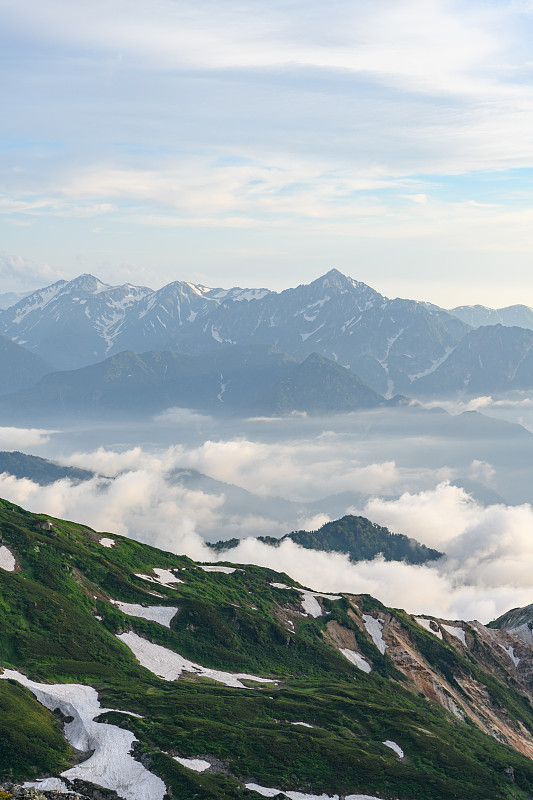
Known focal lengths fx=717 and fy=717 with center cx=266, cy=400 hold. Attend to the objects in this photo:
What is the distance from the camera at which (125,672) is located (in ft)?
440

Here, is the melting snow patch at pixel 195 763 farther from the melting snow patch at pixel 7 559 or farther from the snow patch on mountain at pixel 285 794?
the melting snow patch at pixel 7 559

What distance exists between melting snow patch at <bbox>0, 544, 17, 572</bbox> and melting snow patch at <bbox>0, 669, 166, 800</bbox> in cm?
4481

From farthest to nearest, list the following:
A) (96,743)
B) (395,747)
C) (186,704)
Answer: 1. (395,747)
2. (186,704)
3. (96,743)

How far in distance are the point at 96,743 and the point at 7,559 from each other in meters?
73.5

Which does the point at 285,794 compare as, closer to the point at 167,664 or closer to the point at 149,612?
the point at 167,664

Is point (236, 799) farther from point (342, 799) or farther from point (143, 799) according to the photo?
point (342, 799)

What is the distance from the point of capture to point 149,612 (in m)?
170

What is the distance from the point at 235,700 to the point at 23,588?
168 ft

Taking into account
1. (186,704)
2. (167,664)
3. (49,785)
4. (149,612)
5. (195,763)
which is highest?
(49,785)

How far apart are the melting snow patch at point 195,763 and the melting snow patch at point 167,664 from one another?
4671cm

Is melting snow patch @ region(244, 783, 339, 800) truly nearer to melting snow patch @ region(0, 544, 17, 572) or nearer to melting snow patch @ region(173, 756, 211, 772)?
melting snow patch @ region(173, 756, 211, 772)

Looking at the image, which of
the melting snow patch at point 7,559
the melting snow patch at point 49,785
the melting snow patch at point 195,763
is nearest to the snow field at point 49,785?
the melting snow patch at point 49,785

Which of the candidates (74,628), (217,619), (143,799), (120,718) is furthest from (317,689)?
(143,799)

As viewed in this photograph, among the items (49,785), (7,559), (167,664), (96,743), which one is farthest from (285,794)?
(7,559)
